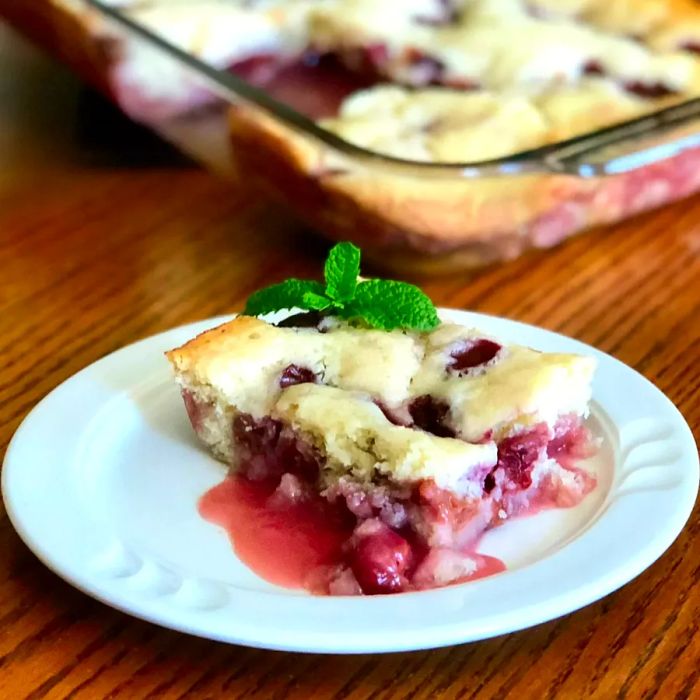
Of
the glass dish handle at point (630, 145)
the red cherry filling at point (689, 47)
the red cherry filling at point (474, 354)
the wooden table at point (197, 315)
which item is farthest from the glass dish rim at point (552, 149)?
the red cherry filling at point (689, 47)

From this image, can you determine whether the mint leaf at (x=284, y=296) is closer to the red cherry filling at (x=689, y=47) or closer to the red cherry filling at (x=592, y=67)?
the red cherry filling at (x=592, y=67)

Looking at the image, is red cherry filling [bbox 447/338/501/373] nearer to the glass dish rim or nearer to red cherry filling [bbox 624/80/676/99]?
the glass dish rim

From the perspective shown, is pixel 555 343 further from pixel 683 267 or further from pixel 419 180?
pixel 683 267

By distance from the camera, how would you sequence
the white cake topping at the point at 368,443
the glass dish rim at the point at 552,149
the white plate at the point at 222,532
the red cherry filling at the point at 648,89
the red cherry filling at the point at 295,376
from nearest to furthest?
the white plate at the point at 222,532
the white cake topping at the point at 368,443
the red cherry filling at the point at 295,376
the glass dish rim at the point at 552,149
the red cherry filling at the point at 648,89

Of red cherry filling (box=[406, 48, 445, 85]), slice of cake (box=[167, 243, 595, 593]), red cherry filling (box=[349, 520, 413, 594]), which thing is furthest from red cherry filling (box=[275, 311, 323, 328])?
red cherry filling (box=[406, 48, 445, 85])

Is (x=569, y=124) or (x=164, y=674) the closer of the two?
(x=164, y=674)

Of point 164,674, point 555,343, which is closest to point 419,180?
point 555,343

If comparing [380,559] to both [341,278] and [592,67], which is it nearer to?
[341,278]

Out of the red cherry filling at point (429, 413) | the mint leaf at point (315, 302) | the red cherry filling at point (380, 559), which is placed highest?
the mint leaf at point (315, 302)
